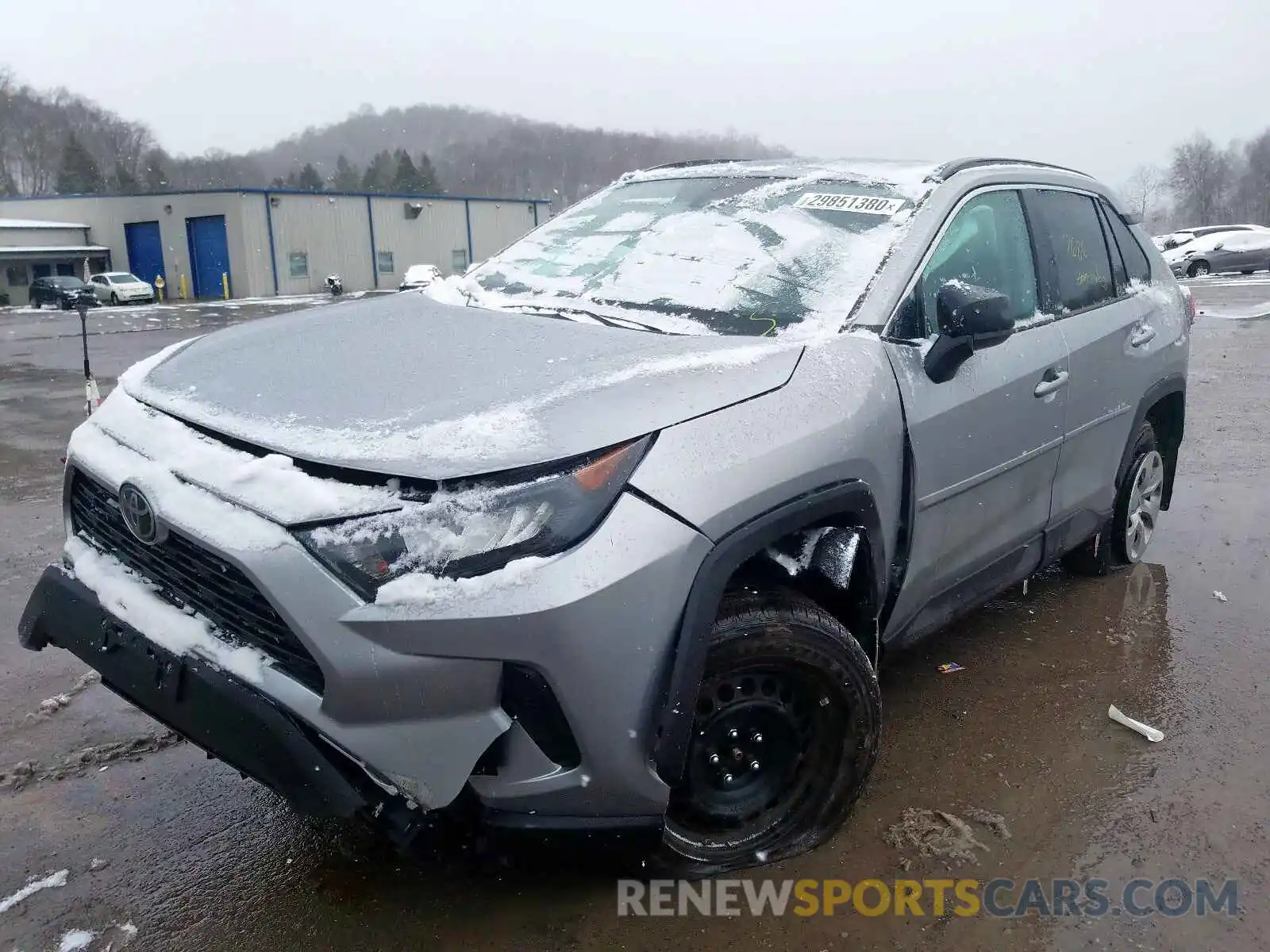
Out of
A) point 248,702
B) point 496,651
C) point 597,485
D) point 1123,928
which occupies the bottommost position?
point 1123,928

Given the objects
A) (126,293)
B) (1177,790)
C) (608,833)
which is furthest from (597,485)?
(126,293)

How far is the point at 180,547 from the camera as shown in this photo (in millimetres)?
2123

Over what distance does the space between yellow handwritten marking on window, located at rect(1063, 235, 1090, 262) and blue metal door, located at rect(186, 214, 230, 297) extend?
136 feet

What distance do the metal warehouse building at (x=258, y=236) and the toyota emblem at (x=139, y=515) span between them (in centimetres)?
3845

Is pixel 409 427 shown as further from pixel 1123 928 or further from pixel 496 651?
pixel 1123 928

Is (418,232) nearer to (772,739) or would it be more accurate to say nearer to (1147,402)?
(1147,402)

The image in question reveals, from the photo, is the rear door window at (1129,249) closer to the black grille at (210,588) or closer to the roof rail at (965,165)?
the roof rail at (965,165)

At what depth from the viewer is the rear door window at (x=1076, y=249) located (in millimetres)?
3607

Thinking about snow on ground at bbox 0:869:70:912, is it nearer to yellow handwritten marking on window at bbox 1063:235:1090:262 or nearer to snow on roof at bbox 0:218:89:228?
yellow handwritten marking on window at bbox 1063:235:1090:262

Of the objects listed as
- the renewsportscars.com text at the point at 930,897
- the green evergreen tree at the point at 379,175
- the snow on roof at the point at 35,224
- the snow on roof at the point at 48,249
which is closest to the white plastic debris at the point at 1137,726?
the renewsportscars.com text at the point at 930,897

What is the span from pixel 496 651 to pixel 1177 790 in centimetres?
222

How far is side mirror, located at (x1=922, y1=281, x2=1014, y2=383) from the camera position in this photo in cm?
265

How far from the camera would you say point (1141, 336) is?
4000mm

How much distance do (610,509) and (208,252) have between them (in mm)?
43943
